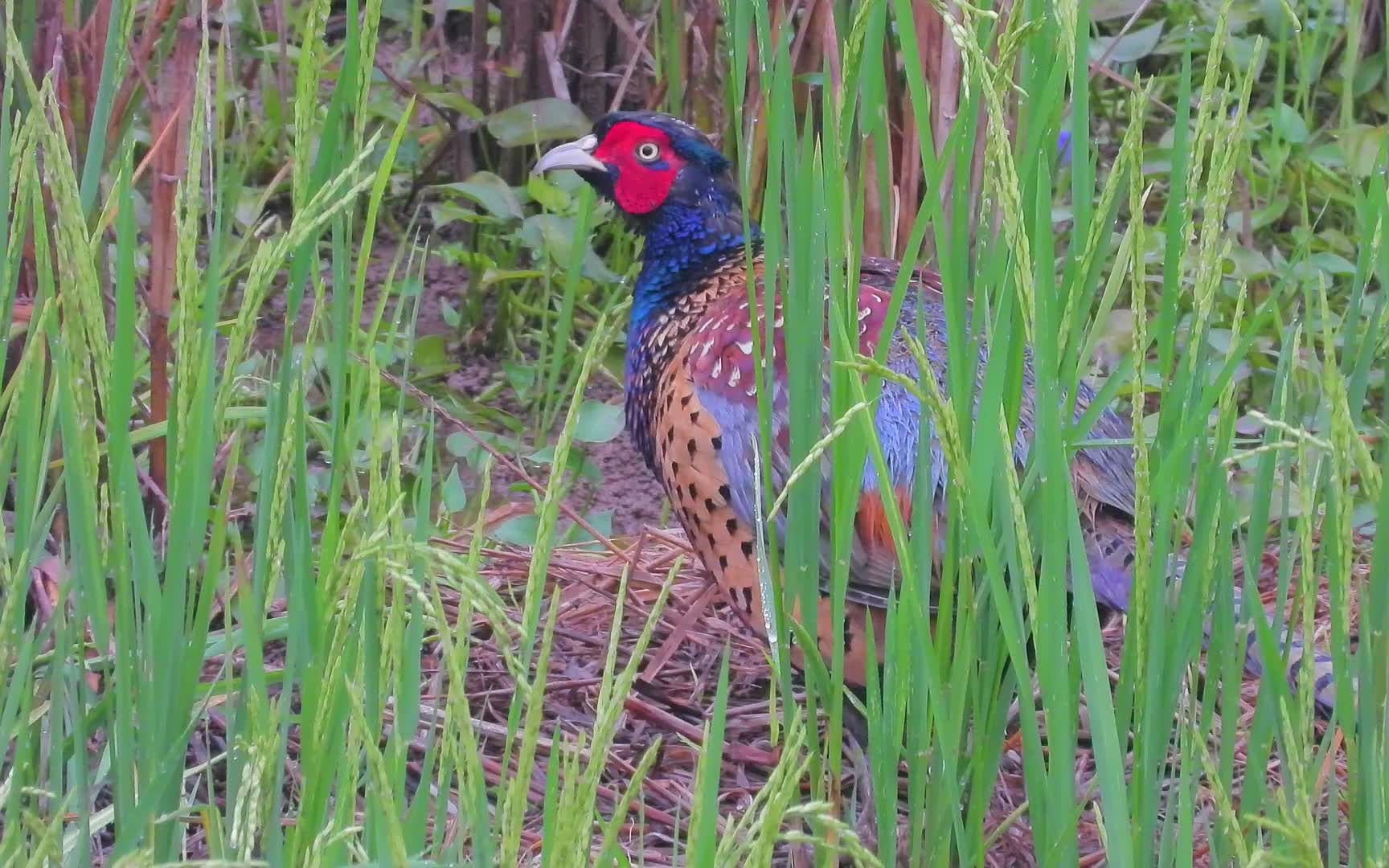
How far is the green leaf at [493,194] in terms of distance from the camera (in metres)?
3.54

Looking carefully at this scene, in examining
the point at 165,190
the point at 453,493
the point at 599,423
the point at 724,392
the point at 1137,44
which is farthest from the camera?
the point at 1137,44

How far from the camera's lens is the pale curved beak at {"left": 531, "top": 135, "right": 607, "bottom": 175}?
2.97 metres

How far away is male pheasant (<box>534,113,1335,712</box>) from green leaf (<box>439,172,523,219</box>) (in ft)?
1.74

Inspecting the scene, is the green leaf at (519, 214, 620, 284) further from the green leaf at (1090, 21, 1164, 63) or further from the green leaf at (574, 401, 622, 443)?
the green leaf at (1090, 21, 1164, 63)

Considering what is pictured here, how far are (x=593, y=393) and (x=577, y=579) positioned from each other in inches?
34.5

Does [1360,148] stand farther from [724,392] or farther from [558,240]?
[724,392]

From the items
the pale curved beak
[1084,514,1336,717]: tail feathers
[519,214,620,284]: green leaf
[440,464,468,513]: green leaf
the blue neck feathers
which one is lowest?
[440,464,468,513]: green leaf

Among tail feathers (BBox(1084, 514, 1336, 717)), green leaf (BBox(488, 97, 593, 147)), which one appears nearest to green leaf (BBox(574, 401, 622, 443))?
green leaf (BBox(488, 97, 593, 147))

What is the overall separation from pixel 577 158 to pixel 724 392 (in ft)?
1.98

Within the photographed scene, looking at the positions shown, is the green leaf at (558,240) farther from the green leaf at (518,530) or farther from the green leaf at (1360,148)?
the green leaf at (1360,148)

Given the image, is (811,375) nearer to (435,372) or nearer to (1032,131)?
(1032,131)

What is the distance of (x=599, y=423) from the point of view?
10.1 feet

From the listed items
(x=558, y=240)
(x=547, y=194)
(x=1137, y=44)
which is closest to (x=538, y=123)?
(x=547, y=194)

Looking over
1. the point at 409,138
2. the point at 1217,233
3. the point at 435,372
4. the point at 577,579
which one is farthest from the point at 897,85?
the point at 1217,233
